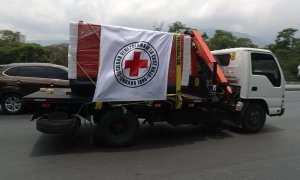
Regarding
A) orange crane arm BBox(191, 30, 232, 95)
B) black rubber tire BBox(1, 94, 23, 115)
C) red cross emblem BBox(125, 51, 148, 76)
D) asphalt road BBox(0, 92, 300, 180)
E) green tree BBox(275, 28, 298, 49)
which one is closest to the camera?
asphalt road BBox(0, 92, 300, 180)

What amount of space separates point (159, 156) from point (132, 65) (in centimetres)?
187

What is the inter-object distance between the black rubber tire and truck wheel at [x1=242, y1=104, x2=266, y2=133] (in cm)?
677

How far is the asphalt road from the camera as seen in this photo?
5809mm

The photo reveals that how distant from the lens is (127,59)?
291 inches

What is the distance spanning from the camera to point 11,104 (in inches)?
454

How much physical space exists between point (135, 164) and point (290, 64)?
38.0m

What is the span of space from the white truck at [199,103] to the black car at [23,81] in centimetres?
323

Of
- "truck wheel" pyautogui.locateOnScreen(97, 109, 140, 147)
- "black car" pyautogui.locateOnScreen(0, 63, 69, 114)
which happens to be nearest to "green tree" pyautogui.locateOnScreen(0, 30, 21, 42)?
"black car" pyautogui.locateOnScreen(0, 63, 69, 114)

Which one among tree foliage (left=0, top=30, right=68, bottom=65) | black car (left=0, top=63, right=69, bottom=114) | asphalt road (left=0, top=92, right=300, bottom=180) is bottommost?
asphalt road (left=0, top=92, right=300, bottom=180)

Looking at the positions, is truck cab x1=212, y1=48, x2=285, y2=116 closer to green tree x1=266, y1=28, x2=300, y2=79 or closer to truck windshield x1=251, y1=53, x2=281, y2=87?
truck windshield x1=251, y1=53, x2=281, y2=87

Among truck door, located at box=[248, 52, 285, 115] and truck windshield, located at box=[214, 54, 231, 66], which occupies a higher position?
truck windshield, located at box=[214, 54, 231, 66]

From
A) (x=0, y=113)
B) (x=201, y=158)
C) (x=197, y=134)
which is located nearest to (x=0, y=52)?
(x=0, y=113)

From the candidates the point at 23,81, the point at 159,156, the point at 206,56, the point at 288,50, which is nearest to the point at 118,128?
the point at 159,156

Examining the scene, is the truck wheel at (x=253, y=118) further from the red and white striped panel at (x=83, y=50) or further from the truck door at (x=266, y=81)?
the red and white striped panel at (x=83, y=50)
